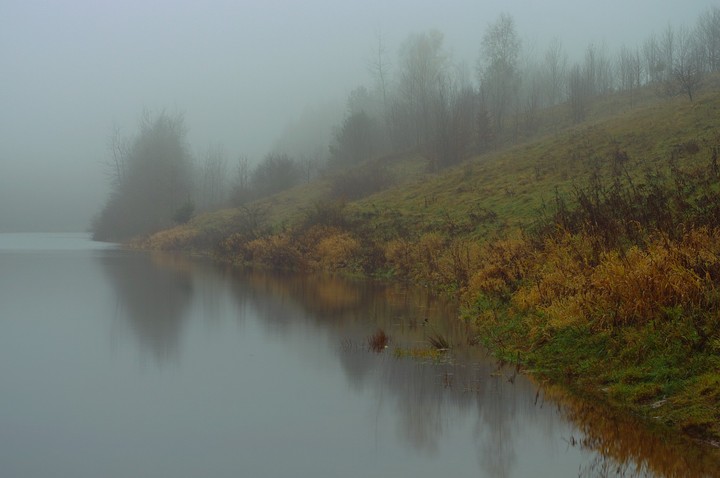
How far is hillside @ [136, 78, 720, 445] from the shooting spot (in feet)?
32.1

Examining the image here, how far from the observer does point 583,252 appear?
15.9 meters

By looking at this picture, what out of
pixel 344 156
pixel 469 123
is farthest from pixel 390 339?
pixel 344 156

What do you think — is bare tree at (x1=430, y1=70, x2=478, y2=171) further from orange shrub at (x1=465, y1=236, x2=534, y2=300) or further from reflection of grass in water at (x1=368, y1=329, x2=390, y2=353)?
reflection of grass in water at (x1=368, y1=329, x2=390, y2=353)

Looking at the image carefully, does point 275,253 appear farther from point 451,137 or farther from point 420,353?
point 451,137

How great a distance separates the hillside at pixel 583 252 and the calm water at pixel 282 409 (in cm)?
97

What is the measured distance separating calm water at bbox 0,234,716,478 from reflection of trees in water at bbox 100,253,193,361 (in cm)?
14

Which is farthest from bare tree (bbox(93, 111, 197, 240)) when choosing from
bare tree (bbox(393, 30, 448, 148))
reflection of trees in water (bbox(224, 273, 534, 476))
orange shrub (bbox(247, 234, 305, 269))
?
reflection of trees in water (bbox(224, 273, 534, 476))

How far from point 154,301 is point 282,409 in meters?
13.0

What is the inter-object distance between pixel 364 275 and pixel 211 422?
70.9ft

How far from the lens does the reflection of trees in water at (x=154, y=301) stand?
1386 cm

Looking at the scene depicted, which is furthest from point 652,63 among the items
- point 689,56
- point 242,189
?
point 242,189

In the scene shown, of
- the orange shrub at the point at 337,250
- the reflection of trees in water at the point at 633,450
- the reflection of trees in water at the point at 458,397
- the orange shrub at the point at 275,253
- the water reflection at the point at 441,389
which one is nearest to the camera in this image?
the reflection of trees in water at the point at 633,450

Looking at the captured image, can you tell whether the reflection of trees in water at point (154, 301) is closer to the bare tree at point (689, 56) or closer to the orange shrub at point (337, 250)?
the orange shrub at point (337, 250)

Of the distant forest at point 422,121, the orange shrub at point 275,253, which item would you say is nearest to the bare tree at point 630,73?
the distant forest at point 422,121
